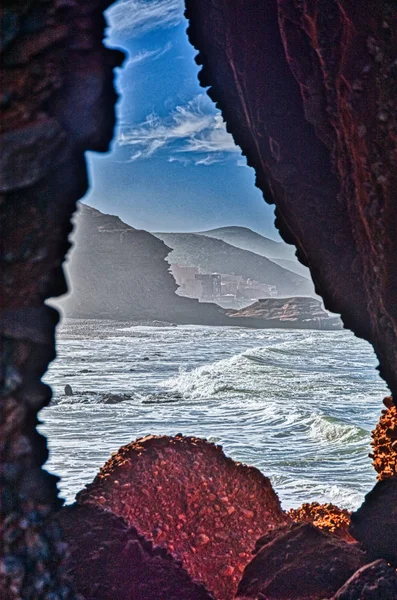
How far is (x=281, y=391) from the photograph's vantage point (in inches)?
848

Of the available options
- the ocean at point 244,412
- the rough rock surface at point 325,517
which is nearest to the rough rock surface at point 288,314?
the ocean at point 244,412

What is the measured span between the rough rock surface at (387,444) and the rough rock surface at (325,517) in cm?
67

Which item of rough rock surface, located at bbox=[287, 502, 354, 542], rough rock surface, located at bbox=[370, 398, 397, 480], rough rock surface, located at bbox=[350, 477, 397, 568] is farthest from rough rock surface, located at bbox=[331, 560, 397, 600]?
rough rock surface, located at bbox=[287, 502, 354, 542]

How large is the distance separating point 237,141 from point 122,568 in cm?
227

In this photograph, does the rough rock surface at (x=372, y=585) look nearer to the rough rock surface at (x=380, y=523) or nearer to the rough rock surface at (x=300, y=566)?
the rough rock surface at (x=300, y=566)

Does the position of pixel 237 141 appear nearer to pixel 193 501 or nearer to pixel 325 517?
pixel 193 501

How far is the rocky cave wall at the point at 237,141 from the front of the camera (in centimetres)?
182

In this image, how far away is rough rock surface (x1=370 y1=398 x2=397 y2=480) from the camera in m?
3.52

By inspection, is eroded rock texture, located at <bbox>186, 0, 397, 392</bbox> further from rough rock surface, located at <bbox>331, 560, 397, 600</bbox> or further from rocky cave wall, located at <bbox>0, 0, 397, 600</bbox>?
rough rock surface, located at <bbox>331, 560, 397, 600</bbox>

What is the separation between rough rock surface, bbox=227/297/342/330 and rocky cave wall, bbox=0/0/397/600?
61.9 metres

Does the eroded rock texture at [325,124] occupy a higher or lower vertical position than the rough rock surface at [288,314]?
Answer: higher

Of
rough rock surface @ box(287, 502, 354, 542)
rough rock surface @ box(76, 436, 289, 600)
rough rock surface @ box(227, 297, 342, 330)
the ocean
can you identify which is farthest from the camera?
rough rock surface @ box(227, 297, 342, 330)

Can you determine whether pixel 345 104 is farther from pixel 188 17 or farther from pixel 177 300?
pixel 177 300

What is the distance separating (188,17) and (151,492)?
252 cm
